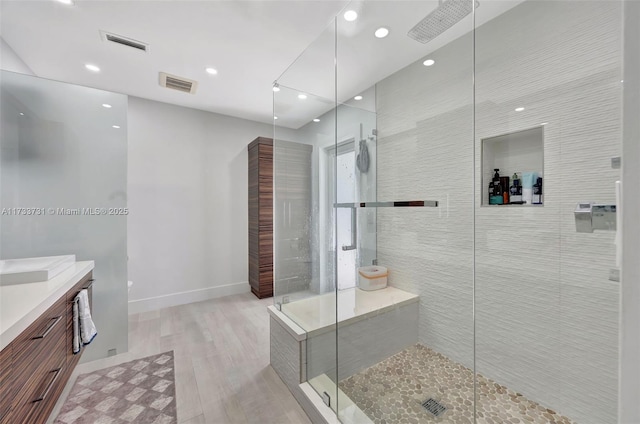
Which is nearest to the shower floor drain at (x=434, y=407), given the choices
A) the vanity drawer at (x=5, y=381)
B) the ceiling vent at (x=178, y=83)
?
the vanity drawer at (x=5, y=381)

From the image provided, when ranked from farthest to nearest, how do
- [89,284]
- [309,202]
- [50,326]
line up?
1. [309,202]
2. [89,284]
3. [50,326]

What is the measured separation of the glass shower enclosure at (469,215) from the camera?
1.35 meters

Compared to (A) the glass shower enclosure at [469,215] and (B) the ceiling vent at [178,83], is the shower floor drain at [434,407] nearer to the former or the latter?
(A) the glass shower enclosure at [469,215]

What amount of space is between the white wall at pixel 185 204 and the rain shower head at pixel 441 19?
2.86 meters

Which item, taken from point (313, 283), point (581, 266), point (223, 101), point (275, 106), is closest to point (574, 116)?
point (581, 266)

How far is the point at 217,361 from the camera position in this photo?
2.14 metres

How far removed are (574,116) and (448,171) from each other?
2.14ft

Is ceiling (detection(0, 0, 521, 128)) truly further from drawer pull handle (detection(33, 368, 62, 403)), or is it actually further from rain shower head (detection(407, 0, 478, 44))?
drawer pull handle (detection(33, 368, 62, 403))

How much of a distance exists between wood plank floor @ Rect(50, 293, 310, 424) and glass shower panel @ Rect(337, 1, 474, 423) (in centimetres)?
55

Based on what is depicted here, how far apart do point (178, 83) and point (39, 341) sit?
2.51 m

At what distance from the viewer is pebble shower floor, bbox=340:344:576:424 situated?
1.48 m

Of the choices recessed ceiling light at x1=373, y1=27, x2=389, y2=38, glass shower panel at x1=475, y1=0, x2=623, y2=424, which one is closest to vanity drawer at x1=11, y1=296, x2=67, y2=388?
glass shower panel at x1=475, y1=0, x2=623, y2=424

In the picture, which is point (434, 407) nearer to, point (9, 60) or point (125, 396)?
point (125, 396)

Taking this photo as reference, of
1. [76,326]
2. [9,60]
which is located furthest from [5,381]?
[9,60]
